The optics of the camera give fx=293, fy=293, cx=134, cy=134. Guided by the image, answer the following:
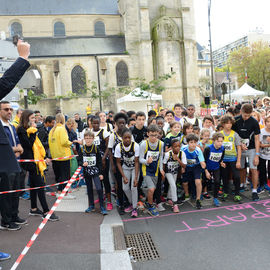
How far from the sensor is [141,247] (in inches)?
176

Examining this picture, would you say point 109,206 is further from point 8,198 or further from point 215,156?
point 215,156

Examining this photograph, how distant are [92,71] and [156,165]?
34.1 m

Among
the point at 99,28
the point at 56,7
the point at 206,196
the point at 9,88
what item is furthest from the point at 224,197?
the point at 56,7

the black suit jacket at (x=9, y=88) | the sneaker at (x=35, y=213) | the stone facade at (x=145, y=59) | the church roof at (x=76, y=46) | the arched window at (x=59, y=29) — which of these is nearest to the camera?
the black suit jacket at (x=9, y=88)

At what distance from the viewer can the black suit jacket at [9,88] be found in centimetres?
281

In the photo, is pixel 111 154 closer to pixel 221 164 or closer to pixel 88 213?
pixel 88 213

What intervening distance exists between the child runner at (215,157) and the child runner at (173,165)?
0.64 metres

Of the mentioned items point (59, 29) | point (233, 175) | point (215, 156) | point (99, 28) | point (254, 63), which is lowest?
point (233, 175)

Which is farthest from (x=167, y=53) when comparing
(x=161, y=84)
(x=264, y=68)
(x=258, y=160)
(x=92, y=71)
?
(x=258, y=160)

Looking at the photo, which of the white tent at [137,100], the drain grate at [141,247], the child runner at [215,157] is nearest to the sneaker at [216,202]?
the child runner at [215,157]

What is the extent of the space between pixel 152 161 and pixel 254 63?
4766cm

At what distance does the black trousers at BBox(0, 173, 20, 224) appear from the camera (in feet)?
15.5

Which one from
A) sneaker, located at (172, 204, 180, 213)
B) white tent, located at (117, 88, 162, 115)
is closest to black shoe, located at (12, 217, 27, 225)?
sneaker, located at (172, 204, 180, 213)

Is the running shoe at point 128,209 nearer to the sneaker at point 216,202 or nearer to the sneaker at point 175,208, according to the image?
the sneaker at point 175,208
